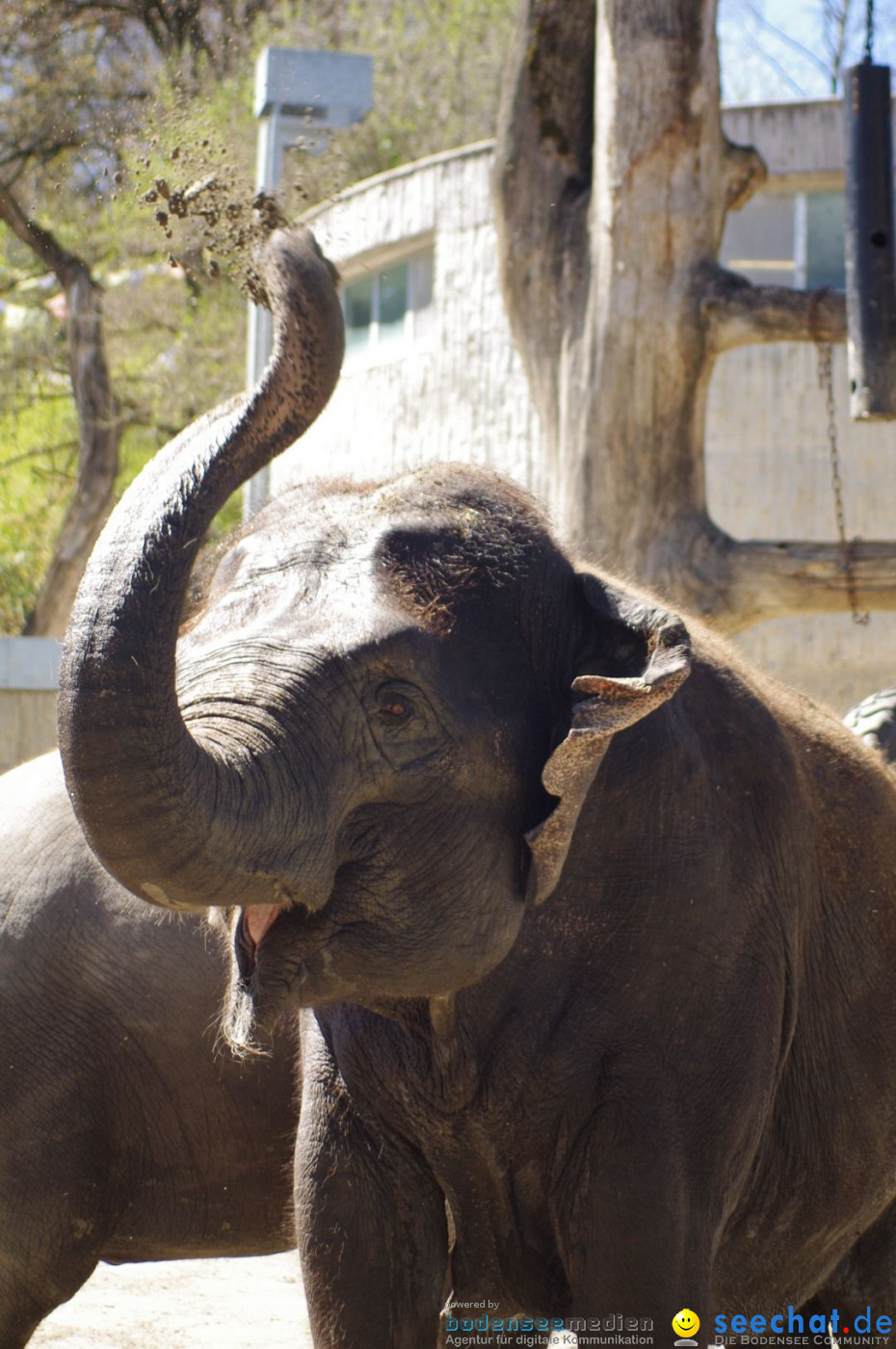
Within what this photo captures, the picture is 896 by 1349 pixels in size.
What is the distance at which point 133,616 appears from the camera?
2248mm

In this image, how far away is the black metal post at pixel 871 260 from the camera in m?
6.66

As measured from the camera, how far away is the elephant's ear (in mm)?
2693

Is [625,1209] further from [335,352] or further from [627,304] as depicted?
[627,304]

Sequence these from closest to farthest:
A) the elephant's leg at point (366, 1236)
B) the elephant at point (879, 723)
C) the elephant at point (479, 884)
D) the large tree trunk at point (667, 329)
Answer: the elephant at point (479, 884), the elephant's leg at point (366, 1236), the elephant at point (879, 723), the large tree trunk at point (667, 329)

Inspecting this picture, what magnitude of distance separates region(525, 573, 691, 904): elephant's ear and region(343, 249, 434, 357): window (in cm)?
1360

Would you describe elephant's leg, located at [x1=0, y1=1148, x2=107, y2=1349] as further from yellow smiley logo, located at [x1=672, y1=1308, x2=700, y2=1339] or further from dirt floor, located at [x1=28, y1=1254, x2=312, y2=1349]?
yellow smiley logo, located at [x1=672, y1=1308, x2=700, y2=1339]

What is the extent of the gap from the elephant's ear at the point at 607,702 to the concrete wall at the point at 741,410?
37.7 ft

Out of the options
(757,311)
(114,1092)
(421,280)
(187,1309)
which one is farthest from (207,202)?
(421,280)

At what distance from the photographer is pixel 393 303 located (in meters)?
16.8

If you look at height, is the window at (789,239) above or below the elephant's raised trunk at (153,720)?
above

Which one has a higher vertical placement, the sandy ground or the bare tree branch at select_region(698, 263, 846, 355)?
the bare tree branch at select_region(698, 263, 846, 355)

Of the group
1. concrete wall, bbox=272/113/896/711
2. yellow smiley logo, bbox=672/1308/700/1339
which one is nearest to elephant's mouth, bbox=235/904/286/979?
yellow smiley logo, bbox=672/1308/700/1339

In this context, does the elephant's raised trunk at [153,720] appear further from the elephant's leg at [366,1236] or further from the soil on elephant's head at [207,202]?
the elephant's leg at [366,1236]

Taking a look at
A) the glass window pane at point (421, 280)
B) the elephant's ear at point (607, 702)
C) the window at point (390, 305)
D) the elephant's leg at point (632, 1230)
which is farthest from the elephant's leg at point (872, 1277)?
Answer: the glass window pane at point (421, 280)
